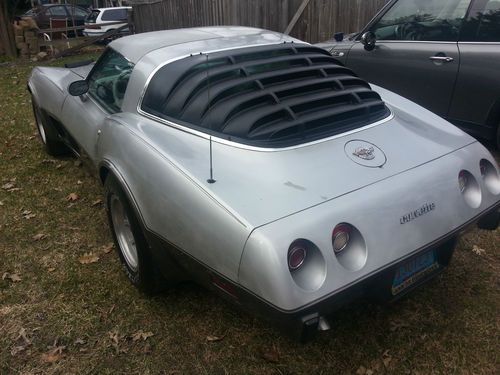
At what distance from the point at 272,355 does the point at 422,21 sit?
3.95m

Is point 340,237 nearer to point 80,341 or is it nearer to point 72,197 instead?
point 80,341

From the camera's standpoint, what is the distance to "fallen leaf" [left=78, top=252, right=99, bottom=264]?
3.47 m

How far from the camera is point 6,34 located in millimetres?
13148

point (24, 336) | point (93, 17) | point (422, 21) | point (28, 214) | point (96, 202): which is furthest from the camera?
point (93, 17)

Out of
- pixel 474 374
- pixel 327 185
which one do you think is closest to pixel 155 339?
pixel 327 185

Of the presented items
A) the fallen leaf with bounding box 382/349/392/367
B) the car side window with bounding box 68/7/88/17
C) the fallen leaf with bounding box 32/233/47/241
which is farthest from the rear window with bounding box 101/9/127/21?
the fallen leaf with bounding box 382/349/392/367

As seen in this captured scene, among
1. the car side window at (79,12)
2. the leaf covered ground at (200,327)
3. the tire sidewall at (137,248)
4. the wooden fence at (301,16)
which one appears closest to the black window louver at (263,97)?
the tire sidewall at (137,248)

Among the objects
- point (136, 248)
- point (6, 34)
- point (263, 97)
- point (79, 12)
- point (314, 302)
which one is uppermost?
point (263, 97)

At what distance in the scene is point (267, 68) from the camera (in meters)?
3.00

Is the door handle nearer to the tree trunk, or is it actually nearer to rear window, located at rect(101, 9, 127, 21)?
the tree trunk

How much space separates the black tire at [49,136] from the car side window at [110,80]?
1.13 meters

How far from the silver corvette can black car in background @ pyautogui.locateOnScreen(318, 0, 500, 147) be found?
5.45ft

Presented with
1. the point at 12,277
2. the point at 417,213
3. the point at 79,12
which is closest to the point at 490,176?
the point at 417,213

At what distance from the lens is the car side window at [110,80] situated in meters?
3.37
